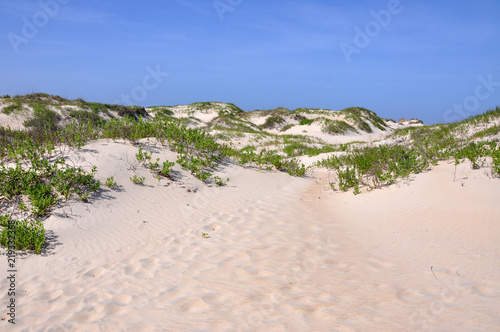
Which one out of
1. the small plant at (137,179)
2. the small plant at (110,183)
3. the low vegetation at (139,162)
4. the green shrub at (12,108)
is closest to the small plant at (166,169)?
the low vegetation at (139,162)

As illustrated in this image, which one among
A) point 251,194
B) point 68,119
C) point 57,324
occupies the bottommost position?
point 57,324

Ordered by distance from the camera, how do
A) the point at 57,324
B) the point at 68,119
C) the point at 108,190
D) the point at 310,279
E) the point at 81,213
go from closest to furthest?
1. the point at 57,324
2. the point at 310,279
3. the point at 81,213
4. the point at 108,190
5. the point at 68,119

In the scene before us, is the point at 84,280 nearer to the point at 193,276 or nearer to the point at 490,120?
the point at 193,276

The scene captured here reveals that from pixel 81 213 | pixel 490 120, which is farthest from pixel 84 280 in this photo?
pixel 490 120

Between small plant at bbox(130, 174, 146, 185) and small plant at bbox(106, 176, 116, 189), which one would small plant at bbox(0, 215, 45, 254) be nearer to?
small plant at bbox(106, 176, 116, 189)

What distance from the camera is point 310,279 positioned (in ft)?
11.9

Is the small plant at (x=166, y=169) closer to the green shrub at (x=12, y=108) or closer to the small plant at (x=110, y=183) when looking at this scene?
the small plant at (x=110, y=183)

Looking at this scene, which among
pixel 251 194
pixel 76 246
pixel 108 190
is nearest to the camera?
pixel 76 246

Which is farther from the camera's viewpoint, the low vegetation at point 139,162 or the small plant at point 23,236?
the low vegetation at point 139,162

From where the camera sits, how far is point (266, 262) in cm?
412

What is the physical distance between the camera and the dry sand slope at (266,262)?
287 centimetres

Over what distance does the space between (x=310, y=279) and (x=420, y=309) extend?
1.19 metres

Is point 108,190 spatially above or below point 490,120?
below

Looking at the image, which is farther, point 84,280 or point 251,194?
point 251,194
